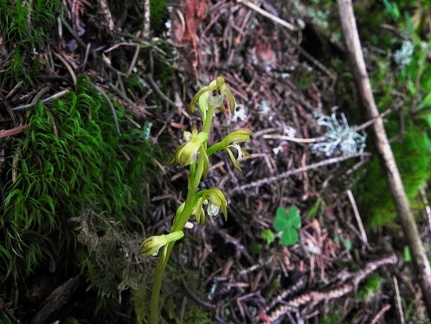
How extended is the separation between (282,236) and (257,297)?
0.37m

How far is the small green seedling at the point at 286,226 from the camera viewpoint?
7.79 ft

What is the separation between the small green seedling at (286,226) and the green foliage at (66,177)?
863 millimetres

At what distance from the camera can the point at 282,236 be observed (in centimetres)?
238

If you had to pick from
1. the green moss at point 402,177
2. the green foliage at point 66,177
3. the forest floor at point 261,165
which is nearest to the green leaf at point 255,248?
the forest floor at point 261,165

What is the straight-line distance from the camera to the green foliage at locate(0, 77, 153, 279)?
4.77 feet

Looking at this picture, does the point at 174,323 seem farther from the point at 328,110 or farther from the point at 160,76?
the point at 328,110

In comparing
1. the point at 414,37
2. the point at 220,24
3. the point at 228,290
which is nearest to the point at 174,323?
the point at 228,290

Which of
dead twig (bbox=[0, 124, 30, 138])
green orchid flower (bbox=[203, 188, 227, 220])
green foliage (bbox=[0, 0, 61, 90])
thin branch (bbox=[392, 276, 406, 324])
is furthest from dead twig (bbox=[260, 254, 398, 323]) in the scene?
green foliage (bbox=[0, 0, 61, 90])

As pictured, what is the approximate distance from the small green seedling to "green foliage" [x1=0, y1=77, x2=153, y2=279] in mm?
863

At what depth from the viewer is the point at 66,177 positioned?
159 centimetres

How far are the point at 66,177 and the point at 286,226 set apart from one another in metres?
1.30

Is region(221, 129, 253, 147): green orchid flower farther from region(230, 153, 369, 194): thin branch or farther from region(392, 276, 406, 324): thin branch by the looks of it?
region(392, 276, 406, 324): thin branch

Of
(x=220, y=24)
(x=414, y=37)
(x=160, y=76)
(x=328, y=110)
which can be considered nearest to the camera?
(x=160, y=76)

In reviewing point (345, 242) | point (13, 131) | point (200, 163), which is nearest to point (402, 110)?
point (345, 242)
